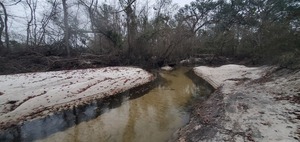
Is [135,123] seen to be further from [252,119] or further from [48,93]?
[48,93]

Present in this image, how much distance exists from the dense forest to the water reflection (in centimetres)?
931

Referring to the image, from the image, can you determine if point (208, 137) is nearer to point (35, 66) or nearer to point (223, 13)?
point (35, 66)

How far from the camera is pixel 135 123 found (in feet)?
24.2

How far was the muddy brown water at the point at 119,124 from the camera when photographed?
6.22 metres

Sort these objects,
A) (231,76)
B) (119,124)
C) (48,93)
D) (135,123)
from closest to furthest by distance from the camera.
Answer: (119,124) → (135,123) → (48,93) → (231,76)

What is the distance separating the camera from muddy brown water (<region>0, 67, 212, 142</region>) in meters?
6.22

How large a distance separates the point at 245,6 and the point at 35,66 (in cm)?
3096

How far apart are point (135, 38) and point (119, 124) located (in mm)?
17536

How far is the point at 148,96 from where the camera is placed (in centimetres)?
1125

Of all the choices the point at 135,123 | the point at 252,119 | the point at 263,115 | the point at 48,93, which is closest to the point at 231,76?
the point at 263,115

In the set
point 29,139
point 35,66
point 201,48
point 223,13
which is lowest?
point 29,139

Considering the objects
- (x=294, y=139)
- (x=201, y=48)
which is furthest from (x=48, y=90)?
(x=201, y=48)

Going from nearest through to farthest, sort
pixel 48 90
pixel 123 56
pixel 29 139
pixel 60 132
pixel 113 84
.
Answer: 1. pixel 29 139
2. pixel 60 132
3. pixel 48 90
4. pixel 113 84
5. pixel 123 56

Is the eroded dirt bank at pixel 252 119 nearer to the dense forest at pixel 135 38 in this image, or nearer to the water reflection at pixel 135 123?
the water reflection at pixel 135 123
